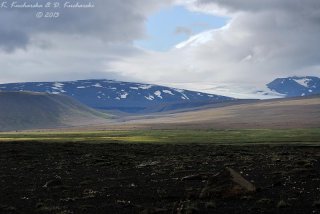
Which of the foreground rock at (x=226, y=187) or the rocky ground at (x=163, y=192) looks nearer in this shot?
the rocky ground at (x=163, y=192)

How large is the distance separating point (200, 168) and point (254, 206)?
23262mm

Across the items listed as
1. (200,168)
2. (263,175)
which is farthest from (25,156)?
(263,175)

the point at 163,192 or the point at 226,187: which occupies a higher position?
the point at 226,187

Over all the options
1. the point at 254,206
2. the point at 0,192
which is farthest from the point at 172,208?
the point at 0,192

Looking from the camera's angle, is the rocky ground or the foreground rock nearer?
the rocky ground

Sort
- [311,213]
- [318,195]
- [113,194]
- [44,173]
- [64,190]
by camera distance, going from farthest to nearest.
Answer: [44,173] < [64,190] < [113,194] < [318,195] < [311,213]

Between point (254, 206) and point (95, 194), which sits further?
point (95, 194)

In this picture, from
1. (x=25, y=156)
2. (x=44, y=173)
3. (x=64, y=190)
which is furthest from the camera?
(x=25, y=156)

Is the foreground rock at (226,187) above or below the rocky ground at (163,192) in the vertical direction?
above

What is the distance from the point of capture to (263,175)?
3903 centimetres

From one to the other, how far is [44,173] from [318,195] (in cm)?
2972

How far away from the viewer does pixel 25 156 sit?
231 feet

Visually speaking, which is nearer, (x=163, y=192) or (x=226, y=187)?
(x=226, y=187)

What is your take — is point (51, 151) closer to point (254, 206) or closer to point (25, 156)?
point (25, 156)
